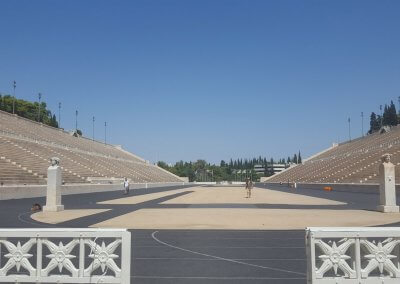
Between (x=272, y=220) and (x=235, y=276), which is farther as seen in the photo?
(x=272, y=220)

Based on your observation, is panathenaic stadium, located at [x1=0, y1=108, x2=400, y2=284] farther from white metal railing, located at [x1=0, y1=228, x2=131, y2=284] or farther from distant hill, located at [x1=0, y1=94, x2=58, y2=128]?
distant hill, located at [x1=0, y1=94, x2=58, y2=128]

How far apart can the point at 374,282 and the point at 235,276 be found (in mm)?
2794

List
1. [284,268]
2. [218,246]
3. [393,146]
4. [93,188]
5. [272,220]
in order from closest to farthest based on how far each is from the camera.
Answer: [284,268] < [218,246] < [272,220] < [93,188] < [393,146]

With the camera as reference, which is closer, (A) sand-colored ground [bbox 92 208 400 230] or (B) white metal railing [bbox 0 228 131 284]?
(B) white metal railing [bbox 0 228 131 284]

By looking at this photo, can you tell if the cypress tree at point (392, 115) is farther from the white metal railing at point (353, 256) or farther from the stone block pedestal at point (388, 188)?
the white metal railing at point (353, 256)

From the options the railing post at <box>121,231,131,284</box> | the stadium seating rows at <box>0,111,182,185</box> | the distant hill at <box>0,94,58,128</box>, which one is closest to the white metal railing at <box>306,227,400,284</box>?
the railing post at <box>121,231,131,284</box>

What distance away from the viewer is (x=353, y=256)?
7.25m

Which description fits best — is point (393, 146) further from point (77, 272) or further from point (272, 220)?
point (77, 272)

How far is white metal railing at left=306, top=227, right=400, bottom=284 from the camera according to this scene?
707 centimetres

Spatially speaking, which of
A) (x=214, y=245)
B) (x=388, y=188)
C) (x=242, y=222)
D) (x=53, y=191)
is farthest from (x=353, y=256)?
(x=53, y=191)

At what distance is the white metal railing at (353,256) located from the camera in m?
7.07

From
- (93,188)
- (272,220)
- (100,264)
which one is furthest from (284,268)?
(93,188)

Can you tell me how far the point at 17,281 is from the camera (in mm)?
7695

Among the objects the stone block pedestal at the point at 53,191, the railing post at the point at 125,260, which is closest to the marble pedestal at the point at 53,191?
the stone block pedestal at the point at 53,191
